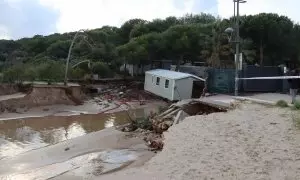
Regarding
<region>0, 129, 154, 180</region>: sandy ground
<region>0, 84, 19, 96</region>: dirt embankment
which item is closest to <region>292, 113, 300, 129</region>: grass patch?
<region>0, 129, 154, 180</region>: sandy ground

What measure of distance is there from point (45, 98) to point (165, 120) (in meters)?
19.9

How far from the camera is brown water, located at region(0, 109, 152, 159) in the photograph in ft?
71.7

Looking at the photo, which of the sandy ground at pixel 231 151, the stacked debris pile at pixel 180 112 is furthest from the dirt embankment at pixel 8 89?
the sandy ground at pixel 231 151

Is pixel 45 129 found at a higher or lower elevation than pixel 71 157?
lower

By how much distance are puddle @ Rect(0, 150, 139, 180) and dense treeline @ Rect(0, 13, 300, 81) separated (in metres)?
23.1

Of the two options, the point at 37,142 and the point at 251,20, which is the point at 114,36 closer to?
the point at 251,20

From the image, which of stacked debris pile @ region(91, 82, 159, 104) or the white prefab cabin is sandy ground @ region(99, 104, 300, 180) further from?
stacked debris pile @ region(91, 82, 159, 104)

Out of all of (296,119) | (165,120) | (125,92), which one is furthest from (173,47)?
(296,119)

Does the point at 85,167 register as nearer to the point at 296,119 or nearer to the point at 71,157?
the point at 71,157

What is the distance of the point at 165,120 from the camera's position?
66.4 feet

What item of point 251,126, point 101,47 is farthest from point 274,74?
point 101,47

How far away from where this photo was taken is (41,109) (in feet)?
118

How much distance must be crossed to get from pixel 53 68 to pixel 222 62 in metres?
16.4

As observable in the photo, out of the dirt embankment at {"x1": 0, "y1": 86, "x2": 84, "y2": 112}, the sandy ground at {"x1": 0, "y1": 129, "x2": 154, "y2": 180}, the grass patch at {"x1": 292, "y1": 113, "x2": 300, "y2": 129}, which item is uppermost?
the grass patch at {"x1": 292, "y1": 113, "x2": 300, "y2": 129}
